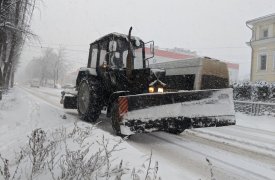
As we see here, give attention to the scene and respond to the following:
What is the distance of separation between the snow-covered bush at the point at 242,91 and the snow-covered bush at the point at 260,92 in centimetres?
33

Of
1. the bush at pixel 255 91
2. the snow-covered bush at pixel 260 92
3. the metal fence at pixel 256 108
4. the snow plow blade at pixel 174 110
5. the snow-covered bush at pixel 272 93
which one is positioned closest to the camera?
the snow plow blade at pixel 174 110

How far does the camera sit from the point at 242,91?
1811 centimetres

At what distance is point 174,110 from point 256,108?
34.4 feet

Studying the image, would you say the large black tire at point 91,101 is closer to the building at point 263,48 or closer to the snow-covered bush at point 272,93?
the snow-covered bush at point 272,93

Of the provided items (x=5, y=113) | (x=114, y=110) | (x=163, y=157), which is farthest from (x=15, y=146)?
(x=5, y=113)

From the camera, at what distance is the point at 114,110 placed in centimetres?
721

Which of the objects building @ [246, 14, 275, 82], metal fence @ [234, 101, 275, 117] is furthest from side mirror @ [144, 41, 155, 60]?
building @ [246, 14, 275, 82]

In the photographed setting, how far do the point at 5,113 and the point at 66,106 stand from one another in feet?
5.98

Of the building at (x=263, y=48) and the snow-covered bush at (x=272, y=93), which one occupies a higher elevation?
the building at (x=263, y=48)

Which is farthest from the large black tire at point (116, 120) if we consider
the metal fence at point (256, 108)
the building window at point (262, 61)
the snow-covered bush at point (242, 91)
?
the building window at point (262, 61)

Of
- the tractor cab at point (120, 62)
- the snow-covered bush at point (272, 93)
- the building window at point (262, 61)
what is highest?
the building window at point (262, 61)

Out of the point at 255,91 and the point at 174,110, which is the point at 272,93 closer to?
the point at 255,91

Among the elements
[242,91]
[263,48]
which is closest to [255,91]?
[242,91]

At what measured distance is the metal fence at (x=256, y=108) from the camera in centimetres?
1566
